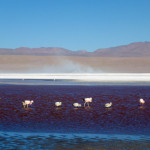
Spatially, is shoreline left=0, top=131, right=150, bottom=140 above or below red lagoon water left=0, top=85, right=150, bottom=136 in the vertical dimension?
below

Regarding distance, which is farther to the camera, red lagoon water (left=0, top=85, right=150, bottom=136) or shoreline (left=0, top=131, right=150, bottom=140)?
red lagoon water (left=0, top=85, right=150, bottom=136)

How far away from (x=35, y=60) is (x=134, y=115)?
139421mm

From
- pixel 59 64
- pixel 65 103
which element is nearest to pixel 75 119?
pixel 65 103

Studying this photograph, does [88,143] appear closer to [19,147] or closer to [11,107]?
[19,147]

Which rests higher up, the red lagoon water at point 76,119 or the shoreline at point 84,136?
the red lagoon water at point 76,119

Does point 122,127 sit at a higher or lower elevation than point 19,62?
lower

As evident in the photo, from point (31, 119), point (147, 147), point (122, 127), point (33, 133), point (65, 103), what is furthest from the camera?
point (65, 103)

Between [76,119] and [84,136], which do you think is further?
[76,119]

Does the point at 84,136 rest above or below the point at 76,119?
below

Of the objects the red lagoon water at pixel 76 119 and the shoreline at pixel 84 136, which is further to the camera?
the red lagoon water at pixel 76 119

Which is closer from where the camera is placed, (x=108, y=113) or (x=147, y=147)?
(x=147, y=147)

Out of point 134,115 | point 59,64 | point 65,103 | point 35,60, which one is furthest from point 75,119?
point 35,60

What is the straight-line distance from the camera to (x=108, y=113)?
16875 mm

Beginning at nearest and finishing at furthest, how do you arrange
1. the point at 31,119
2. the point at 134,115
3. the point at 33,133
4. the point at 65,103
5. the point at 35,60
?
the point at 33,133, the point at 31,119, the point at 134,115, the point at 65,103, the point at 35,60
